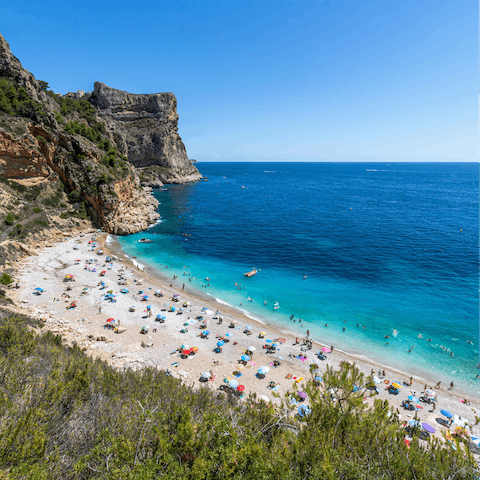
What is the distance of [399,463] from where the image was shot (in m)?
6.77

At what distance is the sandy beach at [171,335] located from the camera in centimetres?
1967

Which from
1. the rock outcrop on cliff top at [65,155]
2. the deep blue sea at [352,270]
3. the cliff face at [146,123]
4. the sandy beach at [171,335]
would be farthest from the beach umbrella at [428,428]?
the cliff face at [146,123]

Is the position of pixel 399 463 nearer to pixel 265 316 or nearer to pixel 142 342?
pixel 142 342

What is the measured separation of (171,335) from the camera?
2459cm

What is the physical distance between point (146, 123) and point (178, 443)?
125458 mm

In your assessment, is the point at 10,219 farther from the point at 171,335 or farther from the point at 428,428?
the point at 428,428

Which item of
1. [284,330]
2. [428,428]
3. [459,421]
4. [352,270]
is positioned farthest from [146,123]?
[459,421]

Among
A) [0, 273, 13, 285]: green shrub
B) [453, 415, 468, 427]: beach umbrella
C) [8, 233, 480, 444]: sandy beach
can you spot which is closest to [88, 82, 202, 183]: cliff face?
[8, 233, 480, 444]: sandy beach

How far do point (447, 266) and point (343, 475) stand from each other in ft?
148

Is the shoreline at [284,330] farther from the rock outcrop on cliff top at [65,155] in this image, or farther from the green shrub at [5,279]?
the green shrub at [5,279]

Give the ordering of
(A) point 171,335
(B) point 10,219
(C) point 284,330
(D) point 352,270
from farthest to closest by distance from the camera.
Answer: (D) point 352,270, (B) point 10,219, (C) point 284,330, (A) point 171,335

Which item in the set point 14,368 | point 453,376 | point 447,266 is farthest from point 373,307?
point 14,368

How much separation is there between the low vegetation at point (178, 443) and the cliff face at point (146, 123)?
369 feet

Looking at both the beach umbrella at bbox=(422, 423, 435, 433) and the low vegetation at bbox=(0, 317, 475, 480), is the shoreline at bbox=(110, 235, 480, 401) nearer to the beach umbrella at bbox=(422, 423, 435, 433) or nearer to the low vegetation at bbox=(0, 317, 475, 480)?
the beach umbrella at bbox=(422, 423, 435, 433)
